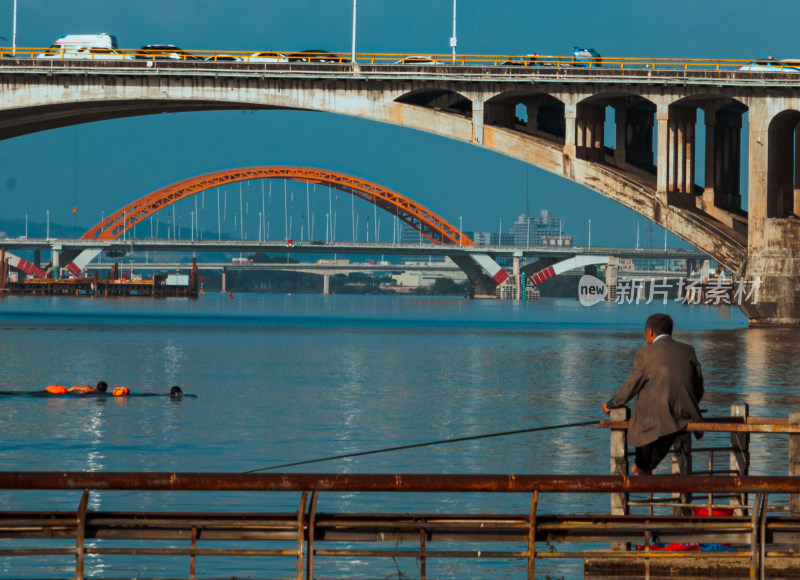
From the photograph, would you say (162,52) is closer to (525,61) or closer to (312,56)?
(312,56)

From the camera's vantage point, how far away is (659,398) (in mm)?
11406

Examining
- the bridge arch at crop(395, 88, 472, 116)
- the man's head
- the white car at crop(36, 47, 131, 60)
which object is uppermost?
the white car at crop(36, 47, 131, 60)

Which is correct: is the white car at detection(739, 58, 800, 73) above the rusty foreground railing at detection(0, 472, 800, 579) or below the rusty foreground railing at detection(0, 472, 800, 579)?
above

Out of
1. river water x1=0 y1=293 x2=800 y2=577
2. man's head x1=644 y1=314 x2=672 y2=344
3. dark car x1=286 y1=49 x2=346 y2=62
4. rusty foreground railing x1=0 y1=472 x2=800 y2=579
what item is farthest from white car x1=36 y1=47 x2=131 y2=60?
rusty foreground railing x1=0 y1=472 x2=800 y2=579

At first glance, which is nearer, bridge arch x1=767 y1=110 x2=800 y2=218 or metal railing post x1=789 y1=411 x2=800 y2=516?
metal railing post x1=789 y1=411 x2=800 y2=516

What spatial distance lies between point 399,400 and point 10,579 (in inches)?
921

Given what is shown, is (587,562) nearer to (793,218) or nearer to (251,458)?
(251,458)

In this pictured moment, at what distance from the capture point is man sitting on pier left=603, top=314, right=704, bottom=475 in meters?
11.4

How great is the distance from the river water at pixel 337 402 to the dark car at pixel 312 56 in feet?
46.9

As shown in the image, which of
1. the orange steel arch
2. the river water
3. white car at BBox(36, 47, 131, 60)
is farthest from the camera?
the orange steel arch

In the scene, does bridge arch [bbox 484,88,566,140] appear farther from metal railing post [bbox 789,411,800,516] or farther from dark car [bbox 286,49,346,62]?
metal railing post [bbox 789,411,800,516]

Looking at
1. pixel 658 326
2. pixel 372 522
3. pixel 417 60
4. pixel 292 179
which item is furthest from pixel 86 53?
pixel 292 179

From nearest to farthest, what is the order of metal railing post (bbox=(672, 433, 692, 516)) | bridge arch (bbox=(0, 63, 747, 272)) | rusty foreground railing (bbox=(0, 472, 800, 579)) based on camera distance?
rusty foreground railing (bbox=(0, 472, 800, 579)) → metal railing post (bbox=(672, 433, 692, 516)) → bridge arch (bbox=(0, 63, 747, 272))

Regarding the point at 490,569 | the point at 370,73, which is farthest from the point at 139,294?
the point at 490,569
